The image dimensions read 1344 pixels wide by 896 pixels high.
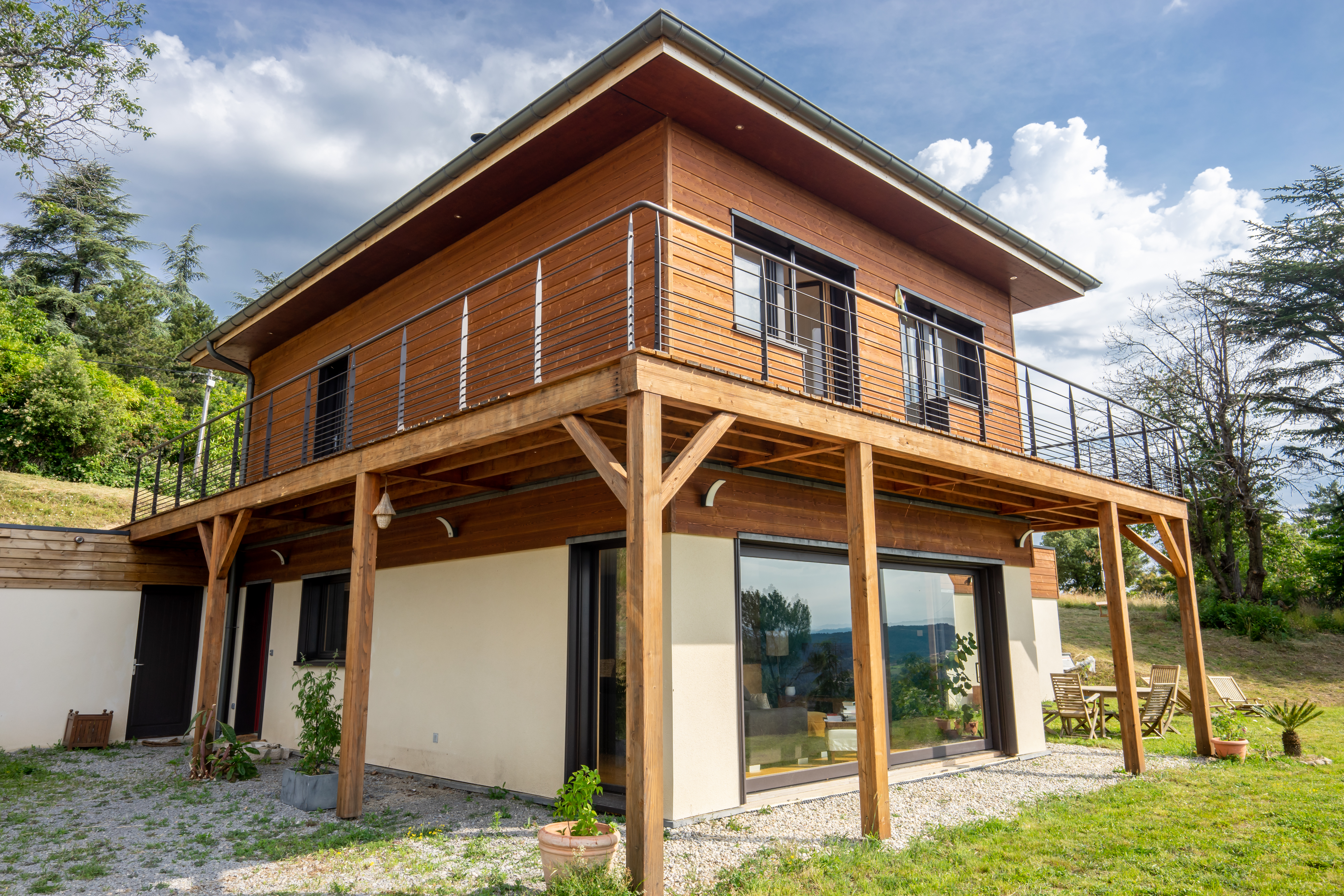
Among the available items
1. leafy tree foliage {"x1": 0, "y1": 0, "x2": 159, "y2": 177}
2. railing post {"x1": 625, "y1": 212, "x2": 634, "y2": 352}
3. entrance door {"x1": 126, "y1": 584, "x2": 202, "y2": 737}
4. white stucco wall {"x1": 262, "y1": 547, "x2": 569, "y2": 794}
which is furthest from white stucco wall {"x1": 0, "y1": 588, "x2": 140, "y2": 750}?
railing post {"x1": 625, "y1": 212, "x2": 634, "y2": 352}

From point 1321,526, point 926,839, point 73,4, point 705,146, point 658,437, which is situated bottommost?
point 926,839

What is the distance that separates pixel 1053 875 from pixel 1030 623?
19.4ft

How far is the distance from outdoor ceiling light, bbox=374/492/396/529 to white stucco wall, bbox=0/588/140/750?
8.16 m

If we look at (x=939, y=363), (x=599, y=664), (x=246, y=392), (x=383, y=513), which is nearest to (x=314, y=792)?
(x=383, y=513)

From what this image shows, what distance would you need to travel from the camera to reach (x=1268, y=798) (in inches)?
266

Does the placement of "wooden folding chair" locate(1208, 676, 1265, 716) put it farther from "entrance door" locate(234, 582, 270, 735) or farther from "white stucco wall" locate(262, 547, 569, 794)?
"entrance door" locate(234, 582, 270, 735)

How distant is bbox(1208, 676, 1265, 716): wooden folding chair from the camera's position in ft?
41.2

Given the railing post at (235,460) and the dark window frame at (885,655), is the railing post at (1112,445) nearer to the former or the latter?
the dark window frame at (885,655)

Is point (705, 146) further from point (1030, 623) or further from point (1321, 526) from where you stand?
point (1321, 526)

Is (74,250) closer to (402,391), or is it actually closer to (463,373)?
(463,373)

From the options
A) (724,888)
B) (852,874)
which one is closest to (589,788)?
(724,888)

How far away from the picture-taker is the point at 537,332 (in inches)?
286

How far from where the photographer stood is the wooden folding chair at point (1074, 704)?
11188mm

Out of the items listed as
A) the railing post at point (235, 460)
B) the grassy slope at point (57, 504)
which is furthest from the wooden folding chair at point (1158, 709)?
the grassy slope at point (57, 504)
